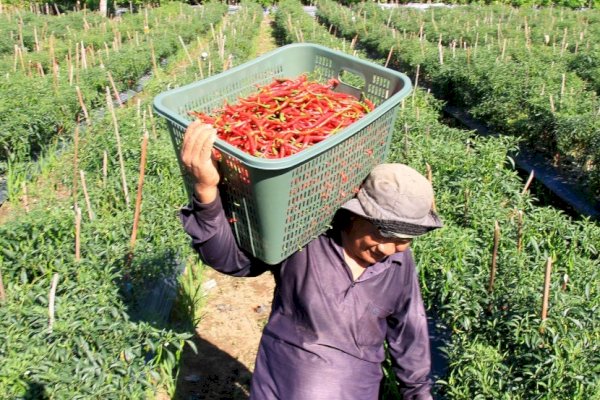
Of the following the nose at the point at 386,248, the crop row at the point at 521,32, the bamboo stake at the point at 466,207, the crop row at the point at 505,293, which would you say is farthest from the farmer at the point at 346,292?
the crop row at the point at 521,32

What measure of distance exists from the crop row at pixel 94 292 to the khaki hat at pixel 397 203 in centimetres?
148

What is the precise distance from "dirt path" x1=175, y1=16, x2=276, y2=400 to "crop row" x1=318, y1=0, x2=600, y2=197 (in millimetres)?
3706

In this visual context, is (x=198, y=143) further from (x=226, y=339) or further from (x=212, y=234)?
(x=226, y=339)

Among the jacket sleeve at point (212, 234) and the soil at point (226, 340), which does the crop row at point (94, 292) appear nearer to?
the soil at point (226, 340)

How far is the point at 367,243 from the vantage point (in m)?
2.12

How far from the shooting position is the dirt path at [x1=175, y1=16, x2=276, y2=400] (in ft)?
13.4

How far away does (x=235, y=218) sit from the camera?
205cm

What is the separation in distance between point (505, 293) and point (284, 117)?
197cm

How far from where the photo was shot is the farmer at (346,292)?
6.57ft

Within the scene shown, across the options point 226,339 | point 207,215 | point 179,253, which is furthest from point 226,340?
point 207,215

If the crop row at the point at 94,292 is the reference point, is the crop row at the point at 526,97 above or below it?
below

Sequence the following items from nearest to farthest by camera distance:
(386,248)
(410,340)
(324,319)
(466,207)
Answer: (386,248)
(324,319)
(410,340)
(466,207)

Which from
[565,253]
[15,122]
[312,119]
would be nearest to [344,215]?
[312,119]

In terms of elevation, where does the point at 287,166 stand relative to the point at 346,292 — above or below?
above
